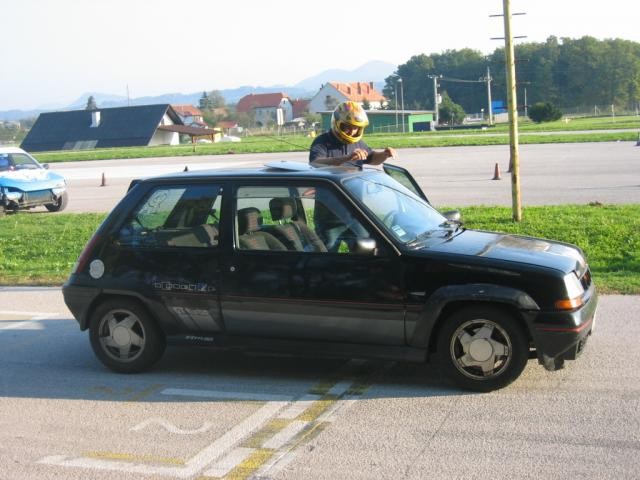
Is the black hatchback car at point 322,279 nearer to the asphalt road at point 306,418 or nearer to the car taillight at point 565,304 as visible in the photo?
the car taillight at point 565,304

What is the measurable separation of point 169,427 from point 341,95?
453 feet

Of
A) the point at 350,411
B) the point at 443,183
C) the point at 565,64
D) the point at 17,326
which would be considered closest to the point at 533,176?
the point at 443,183

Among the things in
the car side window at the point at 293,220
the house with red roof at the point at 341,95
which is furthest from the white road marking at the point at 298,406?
the house with red roof at the point at 341,95

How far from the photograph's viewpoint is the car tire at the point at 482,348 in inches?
224

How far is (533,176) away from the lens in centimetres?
2336

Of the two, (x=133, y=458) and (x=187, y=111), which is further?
(x=187, y=111)

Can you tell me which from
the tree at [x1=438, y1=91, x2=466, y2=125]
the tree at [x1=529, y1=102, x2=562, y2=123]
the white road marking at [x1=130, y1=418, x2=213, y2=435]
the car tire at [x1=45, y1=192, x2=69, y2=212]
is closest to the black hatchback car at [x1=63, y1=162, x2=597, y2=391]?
the white road marking at [x1=130, y1=418, x2=213, y2=435]

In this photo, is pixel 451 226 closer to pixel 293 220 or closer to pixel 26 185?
pixel 293 220

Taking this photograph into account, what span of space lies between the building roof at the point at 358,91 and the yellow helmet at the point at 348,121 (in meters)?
138

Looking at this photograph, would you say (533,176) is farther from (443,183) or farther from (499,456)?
(499,456)

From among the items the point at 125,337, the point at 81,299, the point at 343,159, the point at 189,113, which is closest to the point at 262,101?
the point at 189,113

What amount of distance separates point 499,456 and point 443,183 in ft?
60.6

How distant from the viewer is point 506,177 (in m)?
23.9

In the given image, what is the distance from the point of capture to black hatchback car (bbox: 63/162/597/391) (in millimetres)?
5684
